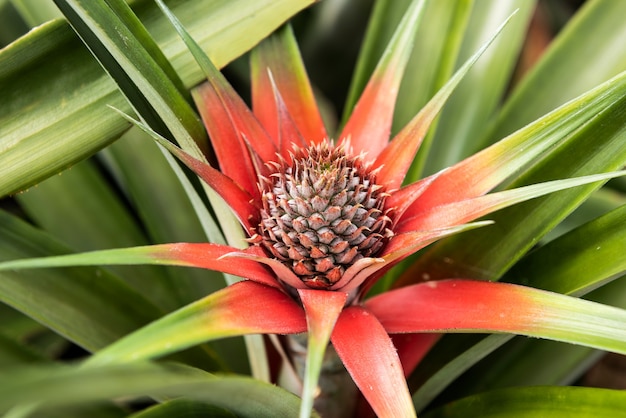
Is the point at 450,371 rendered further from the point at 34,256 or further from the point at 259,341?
the point at 34,256

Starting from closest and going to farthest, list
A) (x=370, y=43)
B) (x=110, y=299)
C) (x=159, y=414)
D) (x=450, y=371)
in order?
1. (x=159, y=414)
2. (x=450, y=371)
3. (x=110, y=299)
4. (x=370, y=43)

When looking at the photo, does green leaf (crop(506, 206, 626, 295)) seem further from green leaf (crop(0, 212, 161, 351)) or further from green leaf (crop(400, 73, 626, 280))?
green leaf (crop(0, 212, 161, 351))

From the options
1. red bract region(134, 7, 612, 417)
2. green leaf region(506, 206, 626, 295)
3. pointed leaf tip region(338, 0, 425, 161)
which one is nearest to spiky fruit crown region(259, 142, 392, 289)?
red bract region(134, 7, 612, 417)

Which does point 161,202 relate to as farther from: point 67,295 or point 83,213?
point 67,295

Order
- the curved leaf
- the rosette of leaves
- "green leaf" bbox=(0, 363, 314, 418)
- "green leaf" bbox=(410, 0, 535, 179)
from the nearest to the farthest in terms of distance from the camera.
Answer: "green leaf" bbox=(0, 363, 314, 418)
the curved leaf
the rosette of leaves
"green leaf" bbox=(410, 0, 535, 179)

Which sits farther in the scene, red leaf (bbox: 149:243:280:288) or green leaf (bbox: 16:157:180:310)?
green leaf (bbox: 16:157:180:310)

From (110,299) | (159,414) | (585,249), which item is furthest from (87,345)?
(585,249)

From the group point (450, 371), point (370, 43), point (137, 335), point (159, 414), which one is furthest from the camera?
point (370, 43)
